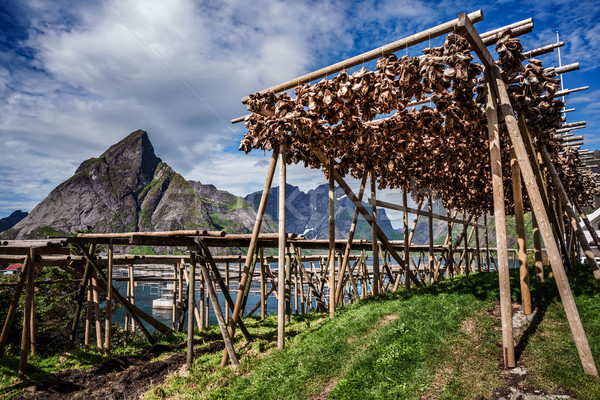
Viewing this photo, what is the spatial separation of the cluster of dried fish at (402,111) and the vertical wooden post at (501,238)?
54 centimetres

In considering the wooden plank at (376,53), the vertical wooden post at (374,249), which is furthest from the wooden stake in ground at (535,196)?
the vertical wooden post at (374,249)

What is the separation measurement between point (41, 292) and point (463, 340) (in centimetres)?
1942

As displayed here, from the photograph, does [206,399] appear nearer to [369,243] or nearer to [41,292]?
[369,243]

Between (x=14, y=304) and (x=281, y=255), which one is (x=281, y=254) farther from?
(x=14, y=304)

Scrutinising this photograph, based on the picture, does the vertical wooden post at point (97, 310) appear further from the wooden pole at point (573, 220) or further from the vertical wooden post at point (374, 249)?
the wooden pole at point (573, 220)

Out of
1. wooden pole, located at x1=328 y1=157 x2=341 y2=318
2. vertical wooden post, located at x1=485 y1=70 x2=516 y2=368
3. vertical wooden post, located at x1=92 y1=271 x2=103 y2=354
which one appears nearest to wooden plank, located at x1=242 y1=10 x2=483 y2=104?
vertical wooden post, located at x1=485 y1=70 x2=516 y2=368

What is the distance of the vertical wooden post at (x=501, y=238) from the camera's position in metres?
4.93

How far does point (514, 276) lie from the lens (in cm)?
962

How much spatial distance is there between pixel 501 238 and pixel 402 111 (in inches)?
163

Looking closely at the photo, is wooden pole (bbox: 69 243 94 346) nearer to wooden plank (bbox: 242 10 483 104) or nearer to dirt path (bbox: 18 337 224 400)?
dirt path (bbox: 18 337 224 400)

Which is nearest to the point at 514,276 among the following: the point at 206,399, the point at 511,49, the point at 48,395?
the point at 511,49

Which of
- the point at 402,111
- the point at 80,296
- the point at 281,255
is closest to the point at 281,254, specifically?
the point at 281,255

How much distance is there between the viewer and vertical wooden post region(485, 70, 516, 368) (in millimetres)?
4930

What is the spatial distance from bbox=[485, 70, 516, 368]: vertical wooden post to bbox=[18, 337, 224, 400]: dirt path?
7090 millimetres
